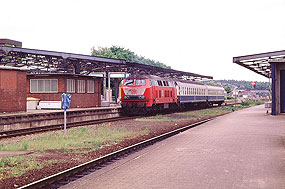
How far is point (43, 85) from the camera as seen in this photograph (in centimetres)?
3177

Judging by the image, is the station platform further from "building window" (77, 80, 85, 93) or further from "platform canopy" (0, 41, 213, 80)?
"platform canopy" (0, 41, 213, 80)

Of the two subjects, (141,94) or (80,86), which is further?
(80,86)

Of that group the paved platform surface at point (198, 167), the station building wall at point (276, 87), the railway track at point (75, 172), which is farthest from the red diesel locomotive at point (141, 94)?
the railway track at point (75, 172)

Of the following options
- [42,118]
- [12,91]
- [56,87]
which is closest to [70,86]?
[56,87]

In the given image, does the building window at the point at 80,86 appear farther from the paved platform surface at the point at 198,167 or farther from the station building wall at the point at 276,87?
the paved platform surface at the point at 198,167

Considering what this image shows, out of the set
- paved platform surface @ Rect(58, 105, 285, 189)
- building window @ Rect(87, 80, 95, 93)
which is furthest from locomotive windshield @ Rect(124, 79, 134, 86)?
paved platform surface @ Rect(58, 105, 285, 189)

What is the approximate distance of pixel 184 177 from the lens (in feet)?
24.7

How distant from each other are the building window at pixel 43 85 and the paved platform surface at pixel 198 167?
20.3 meters

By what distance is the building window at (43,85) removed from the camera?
31.5 meters

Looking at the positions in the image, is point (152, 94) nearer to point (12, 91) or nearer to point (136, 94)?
point (136, 94)

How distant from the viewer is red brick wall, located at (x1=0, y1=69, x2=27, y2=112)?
932 inches

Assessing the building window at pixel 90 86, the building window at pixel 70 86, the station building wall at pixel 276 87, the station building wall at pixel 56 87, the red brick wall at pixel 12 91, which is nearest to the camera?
the red brick wall at pixel 12 91

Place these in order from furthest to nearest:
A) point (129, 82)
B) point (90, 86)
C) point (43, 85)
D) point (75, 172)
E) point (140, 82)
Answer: point (90, 86) < point (43, 85) < point (129, 82) < point (140, 82) < point (75, 172)

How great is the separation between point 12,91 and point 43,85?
738cm
